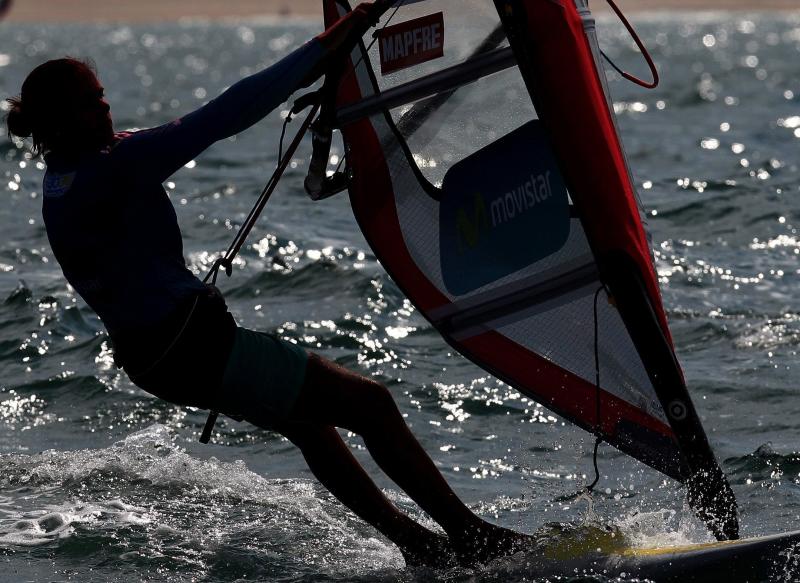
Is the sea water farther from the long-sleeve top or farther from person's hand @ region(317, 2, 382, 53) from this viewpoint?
person's hand @ region(317, 2, 382, 53)

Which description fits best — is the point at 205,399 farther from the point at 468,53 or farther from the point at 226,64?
the point at 226,64

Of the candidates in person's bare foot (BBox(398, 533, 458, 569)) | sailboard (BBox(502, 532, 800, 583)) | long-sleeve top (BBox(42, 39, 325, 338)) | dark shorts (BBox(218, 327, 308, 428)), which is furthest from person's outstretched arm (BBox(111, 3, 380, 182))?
sailboard (BBox(502, 532, 800, 583))

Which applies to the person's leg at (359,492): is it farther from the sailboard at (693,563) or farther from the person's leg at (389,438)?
the sailboard at (693,563)

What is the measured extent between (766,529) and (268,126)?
578 inches

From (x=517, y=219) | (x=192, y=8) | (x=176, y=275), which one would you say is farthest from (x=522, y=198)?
(x=192, y=8)

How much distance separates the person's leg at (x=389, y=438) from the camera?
3961 millimetres

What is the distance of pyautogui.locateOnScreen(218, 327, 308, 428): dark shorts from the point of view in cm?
391

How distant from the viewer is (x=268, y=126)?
18688 mm

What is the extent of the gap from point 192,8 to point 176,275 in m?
135

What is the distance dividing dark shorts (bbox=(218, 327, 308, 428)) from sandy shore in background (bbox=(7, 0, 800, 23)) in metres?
125

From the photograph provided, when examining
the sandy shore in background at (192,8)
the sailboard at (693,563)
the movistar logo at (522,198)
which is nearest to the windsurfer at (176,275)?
the sailboard at (693,563)

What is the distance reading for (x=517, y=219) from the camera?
14.3ft

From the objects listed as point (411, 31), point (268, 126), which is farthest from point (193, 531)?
point (268, 126)

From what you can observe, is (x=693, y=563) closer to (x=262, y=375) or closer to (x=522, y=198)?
(x=522, y=198)
